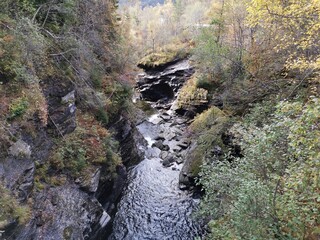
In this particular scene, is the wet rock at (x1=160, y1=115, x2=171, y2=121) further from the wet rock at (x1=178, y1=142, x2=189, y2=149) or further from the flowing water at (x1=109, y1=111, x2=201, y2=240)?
the flowing water at (x1=109, y1=111, x2=201, y2=240)

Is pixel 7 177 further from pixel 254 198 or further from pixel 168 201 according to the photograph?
pixel 168 201

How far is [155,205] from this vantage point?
1575 cm

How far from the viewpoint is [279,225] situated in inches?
253

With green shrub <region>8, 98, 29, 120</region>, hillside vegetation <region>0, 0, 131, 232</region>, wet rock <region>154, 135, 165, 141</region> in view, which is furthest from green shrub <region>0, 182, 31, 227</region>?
wet rock <region>154, 135, 165, 141</region>

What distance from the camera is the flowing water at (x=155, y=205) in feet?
44.4

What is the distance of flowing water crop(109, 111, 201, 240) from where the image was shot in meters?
13.5

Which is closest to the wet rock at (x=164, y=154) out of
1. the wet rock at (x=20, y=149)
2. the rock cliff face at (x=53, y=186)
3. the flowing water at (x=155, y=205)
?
the flowing water at (x=155, y=205)

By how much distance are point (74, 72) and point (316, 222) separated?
12.7m

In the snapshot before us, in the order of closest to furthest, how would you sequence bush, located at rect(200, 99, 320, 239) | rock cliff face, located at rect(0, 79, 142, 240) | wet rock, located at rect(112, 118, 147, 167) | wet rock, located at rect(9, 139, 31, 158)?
1. bush, located at rect(200, 99, 320, 239)
2. rock cliff face, located at rect(0, 79, 142, 240)
3. wet rock, located at rect(9, 139, 31, 158)
4. wet rock, located at rect(112, 118, 147, 167)

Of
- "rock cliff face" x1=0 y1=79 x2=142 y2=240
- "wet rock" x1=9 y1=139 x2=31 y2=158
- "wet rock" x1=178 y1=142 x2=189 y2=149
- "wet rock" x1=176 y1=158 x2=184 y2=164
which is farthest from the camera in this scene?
"wet rock" x1=178 y1=142 x2=189 y2=149

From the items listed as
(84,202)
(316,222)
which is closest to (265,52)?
(316,222)

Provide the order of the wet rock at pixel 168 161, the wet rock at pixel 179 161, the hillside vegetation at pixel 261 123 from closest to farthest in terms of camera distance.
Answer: the hillside vegetation at pixel 261 123, the wet rock at pixel 168 161, the wet rock at pixel 179 161

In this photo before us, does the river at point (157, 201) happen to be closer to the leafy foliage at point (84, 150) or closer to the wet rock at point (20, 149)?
the leafy foliage at point (84, 150)

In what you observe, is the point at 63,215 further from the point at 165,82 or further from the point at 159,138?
the point at 165,82
